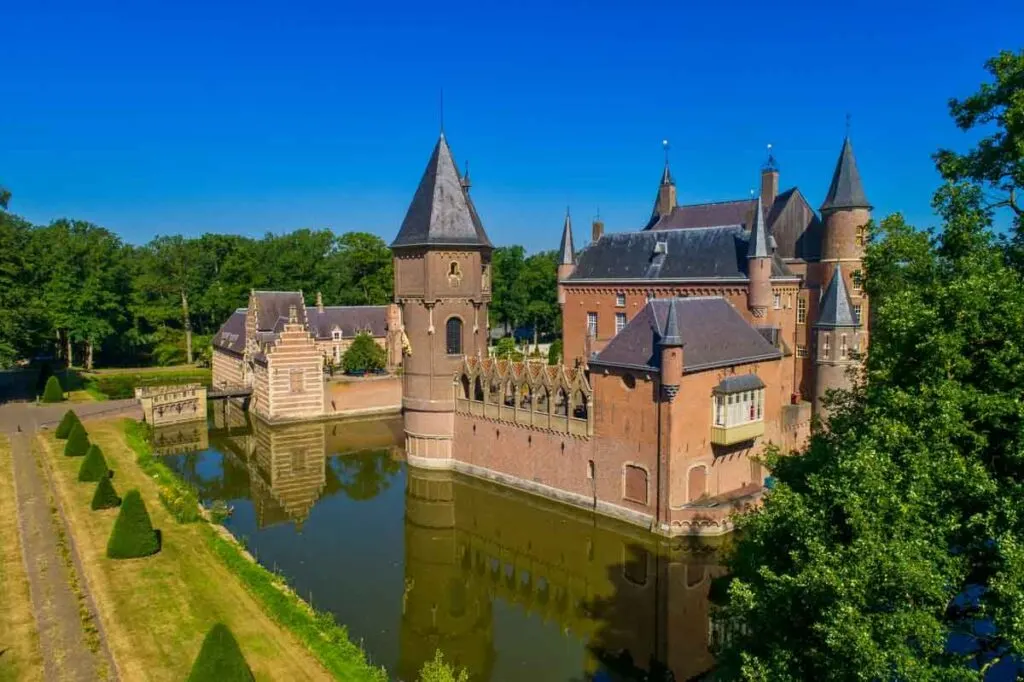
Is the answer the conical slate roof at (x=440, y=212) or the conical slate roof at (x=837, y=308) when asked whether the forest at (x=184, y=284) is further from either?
the conical slate roof at (x=837, y=308)

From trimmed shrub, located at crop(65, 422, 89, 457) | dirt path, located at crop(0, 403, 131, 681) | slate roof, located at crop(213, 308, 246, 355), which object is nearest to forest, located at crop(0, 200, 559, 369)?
slate roof, located at crop(213, 308, 246, 355)

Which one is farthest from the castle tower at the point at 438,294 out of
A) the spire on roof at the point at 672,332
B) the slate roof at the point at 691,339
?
the spire on roof at the point at 672,332

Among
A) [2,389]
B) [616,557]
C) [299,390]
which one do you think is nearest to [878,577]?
[616,557]

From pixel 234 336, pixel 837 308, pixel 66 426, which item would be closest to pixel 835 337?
pixel 837 308

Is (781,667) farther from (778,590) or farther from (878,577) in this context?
(878,577)

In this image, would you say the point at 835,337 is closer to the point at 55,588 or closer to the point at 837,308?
the point at 837,308
